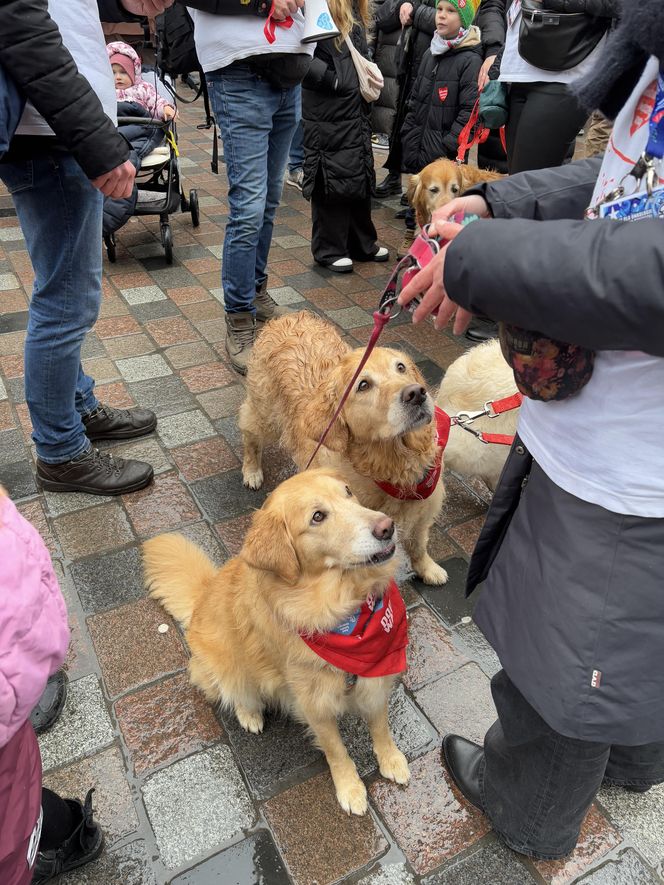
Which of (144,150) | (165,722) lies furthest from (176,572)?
(144,150)

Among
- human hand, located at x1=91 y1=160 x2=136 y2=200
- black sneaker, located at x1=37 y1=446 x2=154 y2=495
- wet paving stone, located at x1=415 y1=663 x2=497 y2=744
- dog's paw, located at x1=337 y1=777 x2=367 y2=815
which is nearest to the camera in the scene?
dog's paw, located at x1=337 y1=777 x2=367 y2=815

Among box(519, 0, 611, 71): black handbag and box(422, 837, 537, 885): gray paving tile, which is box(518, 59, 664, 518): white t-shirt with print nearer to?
box(422, 837, 537, 885): gray paving tile

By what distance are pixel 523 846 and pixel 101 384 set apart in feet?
12.2

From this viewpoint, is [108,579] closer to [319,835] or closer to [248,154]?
[319,835]

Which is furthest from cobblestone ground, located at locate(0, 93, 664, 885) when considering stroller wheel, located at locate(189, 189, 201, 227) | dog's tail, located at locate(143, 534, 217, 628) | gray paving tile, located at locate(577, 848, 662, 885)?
stroller wheel, located at locate(189, 189, 201, 227)

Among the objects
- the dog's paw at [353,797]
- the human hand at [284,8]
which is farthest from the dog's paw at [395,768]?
the human hand at [284,8]

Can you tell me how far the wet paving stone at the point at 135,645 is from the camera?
243 centimetres

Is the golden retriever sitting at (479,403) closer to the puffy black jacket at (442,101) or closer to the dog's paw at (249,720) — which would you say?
the dog's paw at (249,720)

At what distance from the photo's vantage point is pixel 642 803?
2.02 metres

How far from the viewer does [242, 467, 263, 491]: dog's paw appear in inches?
136

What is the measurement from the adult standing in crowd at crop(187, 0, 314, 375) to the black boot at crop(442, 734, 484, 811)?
9.89 feet

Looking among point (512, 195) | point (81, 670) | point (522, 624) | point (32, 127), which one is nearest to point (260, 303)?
point (32, 127)

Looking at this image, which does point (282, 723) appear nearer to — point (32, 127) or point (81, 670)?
point (81, 670)

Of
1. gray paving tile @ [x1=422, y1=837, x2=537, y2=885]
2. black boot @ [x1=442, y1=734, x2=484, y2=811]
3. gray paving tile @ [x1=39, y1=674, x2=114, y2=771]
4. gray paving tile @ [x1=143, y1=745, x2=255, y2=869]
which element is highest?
black boot @ [x1=442, y1=734, x2=484, y2=811]
